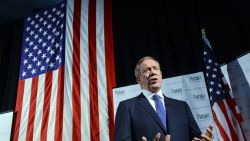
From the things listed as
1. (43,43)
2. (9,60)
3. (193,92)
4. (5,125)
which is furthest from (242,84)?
(9,60)

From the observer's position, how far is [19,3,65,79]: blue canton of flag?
11.4 feet

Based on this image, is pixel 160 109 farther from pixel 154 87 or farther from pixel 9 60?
pixel 9 60

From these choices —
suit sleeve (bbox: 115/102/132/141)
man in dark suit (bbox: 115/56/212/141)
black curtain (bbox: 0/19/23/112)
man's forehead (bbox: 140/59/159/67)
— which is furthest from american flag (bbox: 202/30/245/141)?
black curtain (bbox: 0/19/23/112)

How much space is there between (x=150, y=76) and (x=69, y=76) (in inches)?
70.4

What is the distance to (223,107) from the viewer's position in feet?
6.97

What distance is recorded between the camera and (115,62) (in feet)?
10.3

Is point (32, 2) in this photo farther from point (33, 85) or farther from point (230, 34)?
point (230, 34)

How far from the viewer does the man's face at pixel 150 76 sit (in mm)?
1580

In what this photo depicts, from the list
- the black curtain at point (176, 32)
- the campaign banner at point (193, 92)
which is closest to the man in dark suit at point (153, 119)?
the campaign banner at point (193, 92)

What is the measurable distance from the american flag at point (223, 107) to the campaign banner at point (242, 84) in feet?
0.11

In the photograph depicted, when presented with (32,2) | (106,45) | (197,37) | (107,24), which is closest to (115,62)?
(106,45)

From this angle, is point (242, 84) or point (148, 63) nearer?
point (148, 63)

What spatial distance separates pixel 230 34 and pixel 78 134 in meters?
1.87

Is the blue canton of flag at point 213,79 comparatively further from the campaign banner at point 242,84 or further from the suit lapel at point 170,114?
the suit lapel at point 170,114
